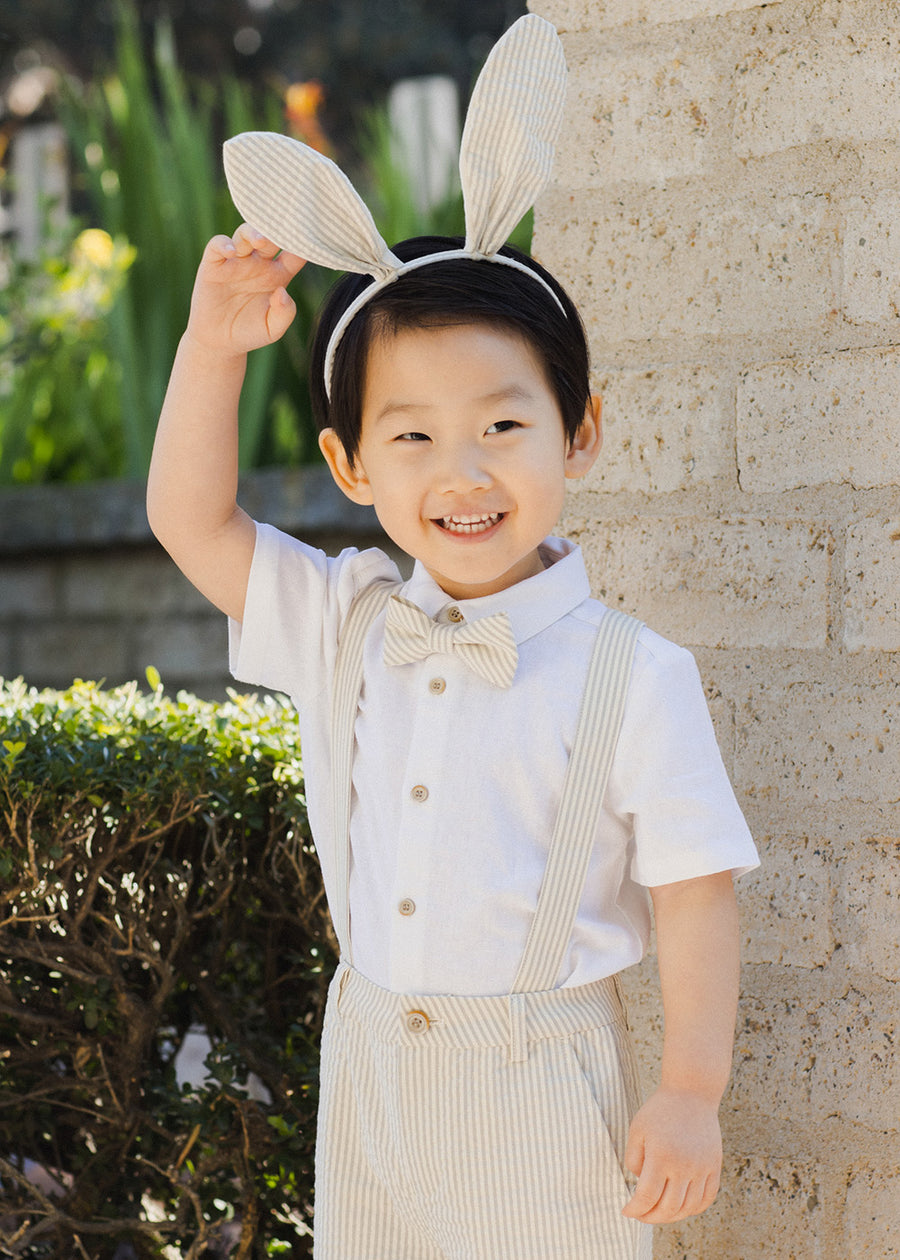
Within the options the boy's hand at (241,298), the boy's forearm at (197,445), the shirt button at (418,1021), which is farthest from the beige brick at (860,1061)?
the boy's hand at (241,298)

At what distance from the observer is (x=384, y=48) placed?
40.1 feet

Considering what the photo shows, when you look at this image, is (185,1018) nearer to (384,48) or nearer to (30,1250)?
(30,1250)

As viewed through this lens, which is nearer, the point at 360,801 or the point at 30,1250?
the point at 360,801

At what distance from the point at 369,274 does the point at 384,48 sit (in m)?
11.5

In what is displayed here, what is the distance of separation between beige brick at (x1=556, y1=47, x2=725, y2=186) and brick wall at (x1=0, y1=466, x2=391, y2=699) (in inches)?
115

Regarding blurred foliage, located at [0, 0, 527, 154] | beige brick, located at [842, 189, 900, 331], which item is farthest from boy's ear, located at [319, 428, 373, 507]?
blurred foliage, located at [0, 0, 527, 154]

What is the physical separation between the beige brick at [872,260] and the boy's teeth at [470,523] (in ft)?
2.17

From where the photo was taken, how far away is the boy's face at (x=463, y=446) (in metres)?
1.56

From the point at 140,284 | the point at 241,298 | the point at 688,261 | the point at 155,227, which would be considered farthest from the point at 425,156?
the point at 241,298

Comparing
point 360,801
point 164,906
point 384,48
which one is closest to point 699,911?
point 360,801

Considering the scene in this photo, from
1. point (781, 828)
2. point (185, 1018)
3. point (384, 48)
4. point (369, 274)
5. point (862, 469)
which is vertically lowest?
point (185, 1018)

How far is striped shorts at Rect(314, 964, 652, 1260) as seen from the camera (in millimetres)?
1532

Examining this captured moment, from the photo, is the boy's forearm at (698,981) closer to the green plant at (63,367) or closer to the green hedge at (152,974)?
the green hedge at (152,974)

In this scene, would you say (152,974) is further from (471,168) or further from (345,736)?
(471,168)
